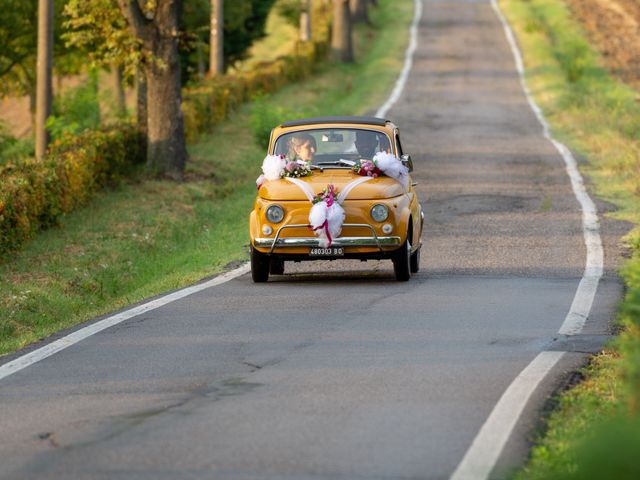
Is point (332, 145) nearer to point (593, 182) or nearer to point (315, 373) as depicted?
point (315, 373)

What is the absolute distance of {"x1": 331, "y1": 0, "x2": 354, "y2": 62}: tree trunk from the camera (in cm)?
5203

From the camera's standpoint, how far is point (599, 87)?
44.3 meters

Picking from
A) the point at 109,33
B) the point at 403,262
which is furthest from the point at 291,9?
the point at 403,262

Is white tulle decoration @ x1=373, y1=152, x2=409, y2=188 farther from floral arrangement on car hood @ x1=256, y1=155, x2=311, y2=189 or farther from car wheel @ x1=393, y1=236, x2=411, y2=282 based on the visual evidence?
car wheel @ x1=393, y1=236, x2=411, y2=282

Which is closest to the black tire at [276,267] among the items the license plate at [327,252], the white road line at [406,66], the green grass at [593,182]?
the license plate at [327,252]

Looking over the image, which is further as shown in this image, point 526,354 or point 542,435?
point 526,354

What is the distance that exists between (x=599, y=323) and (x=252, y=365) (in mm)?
3471

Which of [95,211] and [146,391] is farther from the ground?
[146,391]

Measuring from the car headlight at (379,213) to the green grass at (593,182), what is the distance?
102 inches

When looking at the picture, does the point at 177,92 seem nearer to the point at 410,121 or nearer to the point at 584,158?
the point at 584,158

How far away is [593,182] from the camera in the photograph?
25.3 meters

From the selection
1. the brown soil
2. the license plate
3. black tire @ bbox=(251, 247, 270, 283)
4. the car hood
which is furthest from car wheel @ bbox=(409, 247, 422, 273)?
the brown soil

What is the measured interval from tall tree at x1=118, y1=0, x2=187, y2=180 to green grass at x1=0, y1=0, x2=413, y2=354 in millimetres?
598

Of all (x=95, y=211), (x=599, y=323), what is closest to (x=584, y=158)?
(x=95, y=211)
